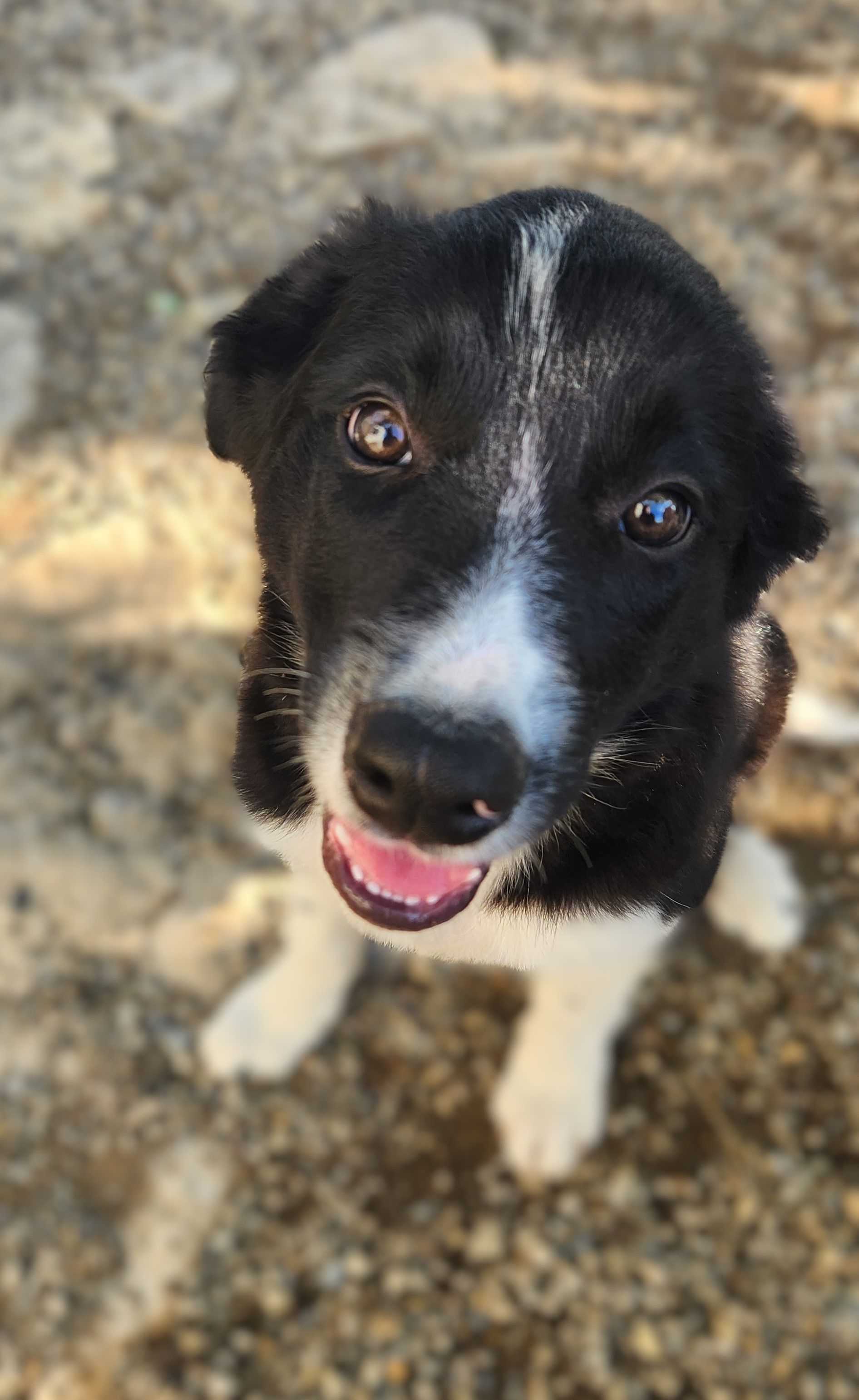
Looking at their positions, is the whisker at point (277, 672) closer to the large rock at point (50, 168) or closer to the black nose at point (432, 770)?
the black nose at point (432, 770)

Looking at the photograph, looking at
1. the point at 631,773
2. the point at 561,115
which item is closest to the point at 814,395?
the point at 561,115

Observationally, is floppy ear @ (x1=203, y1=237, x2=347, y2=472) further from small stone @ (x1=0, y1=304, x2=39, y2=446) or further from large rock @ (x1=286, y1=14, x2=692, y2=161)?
large rock @ (x1=286, y1=14, x2=692, y2=161)

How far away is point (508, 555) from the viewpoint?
1.64 m

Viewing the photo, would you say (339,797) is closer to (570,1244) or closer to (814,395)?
(570,1244)

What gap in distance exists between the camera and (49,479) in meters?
3.67

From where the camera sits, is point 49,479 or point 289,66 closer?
point 49,479

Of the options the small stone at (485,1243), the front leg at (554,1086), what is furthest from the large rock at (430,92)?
the small stone at (485,1243)

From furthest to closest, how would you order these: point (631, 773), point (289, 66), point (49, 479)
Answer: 1. point (289, 66)
2. point (49, 479)
3. point (631, 773)

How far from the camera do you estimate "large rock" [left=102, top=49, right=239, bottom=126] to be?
435cm

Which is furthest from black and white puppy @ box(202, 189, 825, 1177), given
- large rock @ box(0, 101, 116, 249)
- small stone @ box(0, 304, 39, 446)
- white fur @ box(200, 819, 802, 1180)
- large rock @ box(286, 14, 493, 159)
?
large rock @ box(286, 14, 493, 159)

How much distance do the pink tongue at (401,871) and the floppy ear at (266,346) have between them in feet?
2.42

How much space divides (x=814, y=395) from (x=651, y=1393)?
3.17m

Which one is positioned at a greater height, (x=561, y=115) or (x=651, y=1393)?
(x=561, y=115)

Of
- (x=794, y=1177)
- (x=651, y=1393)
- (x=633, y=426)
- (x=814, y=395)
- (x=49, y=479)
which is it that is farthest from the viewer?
(x=814, y=395)
